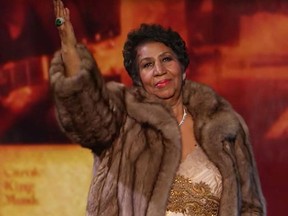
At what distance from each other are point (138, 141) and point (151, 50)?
0.30 m

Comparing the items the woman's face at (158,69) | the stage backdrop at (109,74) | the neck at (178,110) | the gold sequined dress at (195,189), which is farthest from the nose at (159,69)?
the stage backdrop at (109,74)

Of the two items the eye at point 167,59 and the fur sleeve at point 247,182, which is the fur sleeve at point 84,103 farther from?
the fur sleeve at point 247,182

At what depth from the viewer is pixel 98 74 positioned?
1734 mm

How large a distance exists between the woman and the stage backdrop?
5.28 feet

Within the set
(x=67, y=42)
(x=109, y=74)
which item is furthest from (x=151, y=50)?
(x=109, y=74)

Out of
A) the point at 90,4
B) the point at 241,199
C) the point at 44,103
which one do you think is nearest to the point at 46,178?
the point at 44,103

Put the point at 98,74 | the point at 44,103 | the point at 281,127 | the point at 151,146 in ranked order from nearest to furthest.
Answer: the point at 98,74 < the point at 151,146 < the point at 281,127 < the point at 44,103

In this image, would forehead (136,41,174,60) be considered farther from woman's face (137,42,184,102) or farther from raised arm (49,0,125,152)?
raised arm (49,0,125,152)

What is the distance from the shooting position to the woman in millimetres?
1703

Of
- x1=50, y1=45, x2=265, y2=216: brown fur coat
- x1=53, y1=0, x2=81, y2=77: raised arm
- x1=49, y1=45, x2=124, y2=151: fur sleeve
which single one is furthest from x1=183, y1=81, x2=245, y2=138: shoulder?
x1=53, y1=0, x2=81, y2=77: raised arm

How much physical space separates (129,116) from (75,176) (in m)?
2.12

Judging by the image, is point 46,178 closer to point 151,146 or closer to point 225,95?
point 225,95

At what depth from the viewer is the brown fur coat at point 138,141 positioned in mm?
1693

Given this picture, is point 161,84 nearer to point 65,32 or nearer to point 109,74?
point 65,32
